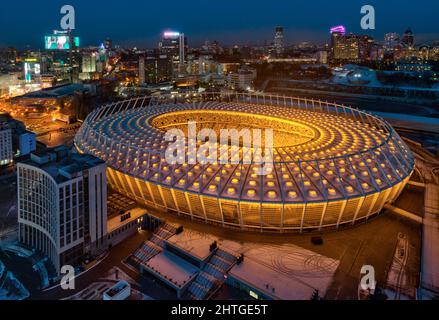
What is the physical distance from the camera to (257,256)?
34.2 meters

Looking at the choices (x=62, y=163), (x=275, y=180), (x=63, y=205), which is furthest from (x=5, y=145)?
(x=275, y=180)

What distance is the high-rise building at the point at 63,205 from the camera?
33406 mm

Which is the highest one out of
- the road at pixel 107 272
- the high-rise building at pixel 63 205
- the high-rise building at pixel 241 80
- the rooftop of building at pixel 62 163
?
the high-rise building at pixel 241 80

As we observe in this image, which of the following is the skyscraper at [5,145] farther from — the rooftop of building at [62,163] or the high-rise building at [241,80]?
the high-rise building at [241,80]

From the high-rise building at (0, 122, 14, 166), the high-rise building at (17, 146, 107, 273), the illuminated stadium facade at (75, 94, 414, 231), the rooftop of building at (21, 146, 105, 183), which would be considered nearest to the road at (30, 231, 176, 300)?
the high-rise building at (17, 146, 107, 273)

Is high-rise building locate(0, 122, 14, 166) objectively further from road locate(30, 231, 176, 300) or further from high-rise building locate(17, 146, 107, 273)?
road locate(30, 231, 176, 300)

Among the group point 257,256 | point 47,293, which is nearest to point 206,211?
point 257,256

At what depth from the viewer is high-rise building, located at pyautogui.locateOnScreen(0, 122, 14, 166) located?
6450 cm

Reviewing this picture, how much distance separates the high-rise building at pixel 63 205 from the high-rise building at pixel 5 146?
32035 millimetres

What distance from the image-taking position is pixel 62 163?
35.7 m

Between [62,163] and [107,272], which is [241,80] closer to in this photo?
[62,163]

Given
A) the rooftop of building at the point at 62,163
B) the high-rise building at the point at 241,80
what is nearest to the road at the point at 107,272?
the rooftop of building at the point at 62,163

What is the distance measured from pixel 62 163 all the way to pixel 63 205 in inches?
190
